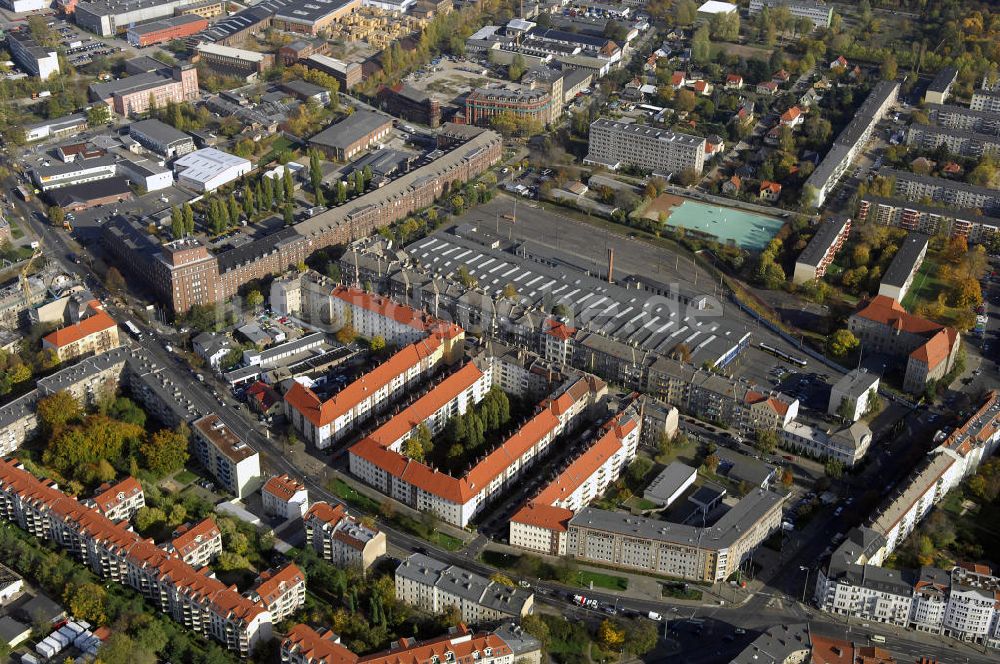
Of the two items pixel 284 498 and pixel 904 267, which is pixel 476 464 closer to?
pixel 284 498

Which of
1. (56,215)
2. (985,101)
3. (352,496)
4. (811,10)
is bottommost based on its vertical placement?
(352,496)

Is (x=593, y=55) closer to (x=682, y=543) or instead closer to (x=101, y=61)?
(x=101, y=61)

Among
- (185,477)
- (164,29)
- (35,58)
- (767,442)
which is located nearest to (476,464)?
(185,477)

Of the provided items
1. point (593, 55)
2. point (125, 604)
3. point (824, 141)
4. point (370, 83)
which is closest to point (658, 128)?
point (824, 141)

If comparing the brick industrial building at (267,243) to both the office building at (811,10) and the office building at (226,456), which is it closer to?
the office building at (226,456)

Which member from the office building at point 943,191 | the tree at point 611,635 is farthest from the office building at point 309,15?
the tree at point 611,635
